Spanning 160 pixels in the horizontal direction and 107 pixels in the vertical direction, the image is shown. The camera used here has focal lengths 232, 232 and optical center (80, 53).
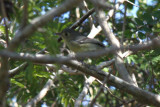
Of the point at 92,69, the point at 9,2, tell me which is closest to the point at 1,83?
the point at 9,2

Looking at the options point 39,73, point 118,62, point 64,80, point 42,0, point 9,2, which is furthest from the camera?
point 64,80

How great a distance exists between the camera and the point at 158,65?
5.24 metres

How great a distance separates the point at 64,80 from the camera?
15.5 feet

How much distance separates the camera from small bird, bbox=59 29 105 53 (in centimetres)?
490

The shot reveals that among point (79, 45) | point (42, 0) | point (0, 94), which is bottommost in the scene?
point (79, 45)

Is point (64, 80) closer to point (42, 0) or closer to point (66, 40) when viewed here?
point (66, 40)

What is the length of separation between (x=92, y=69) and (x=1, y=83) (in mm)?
1464

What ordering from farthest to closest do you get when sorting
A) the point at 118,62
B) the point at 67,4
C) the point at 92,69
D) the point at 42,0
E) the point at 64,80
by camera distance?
the point at 64,80 → the point at 42,0 → the point at 118,62 → the point at 92,69 → the point at 67,4

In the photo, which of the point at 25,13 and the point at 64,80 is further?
the point at 64,80

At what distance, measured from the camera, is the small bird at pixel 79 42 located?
4.90 m

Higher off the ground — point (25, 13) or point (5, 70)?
point (25, 13)

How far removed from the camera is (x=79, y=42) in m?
5.07

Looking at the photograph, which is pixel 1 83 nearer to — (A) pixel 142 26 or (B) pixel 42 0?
(B) pixel 42 0

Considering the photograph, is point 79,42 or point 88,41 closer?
point 88,41
